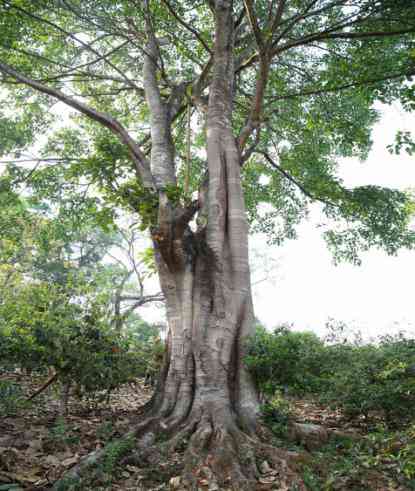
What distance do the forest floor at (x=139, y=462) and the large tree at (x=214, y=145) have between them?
0.27 meters

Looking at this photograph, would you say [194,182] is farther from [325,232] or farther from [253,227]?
[325,232]

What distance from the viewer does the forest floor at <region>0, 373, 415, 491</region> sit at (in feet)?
9.28

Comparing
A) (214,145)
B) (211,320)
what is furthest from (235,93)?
(211,320)

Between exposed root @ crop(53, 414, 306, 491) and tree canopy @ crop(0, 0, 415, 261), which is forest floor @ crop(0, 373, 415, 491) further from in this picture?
tree canopy @ crop(0, 0, 415, 261)

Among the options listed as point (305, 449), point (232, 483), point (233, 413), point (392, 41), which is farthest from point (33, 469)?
point (392, 41)

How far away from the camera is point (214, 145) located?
217 inches

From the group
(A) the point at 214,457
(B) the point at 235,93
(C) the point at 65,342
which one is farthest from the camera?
(B) the point at 235,93

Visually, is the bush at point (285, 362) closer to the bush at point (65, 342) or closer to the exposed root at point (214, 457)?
the exposed root at point (214, 457)

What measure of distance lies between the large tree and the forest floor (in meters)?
0.27

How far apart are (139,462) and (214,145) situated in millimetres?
3995

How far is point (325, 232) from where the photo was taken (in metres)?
8.52

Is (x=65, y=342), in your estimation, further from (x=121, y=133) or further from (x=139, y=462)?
(x=121, y=133)

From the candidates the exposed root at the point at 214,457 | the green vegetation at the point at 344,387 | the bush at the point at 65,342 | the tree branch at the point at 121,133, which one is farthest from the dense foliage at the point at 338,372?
the tree branch at the point at 121,133

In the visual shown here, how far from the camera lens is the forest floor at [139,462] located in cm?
283
